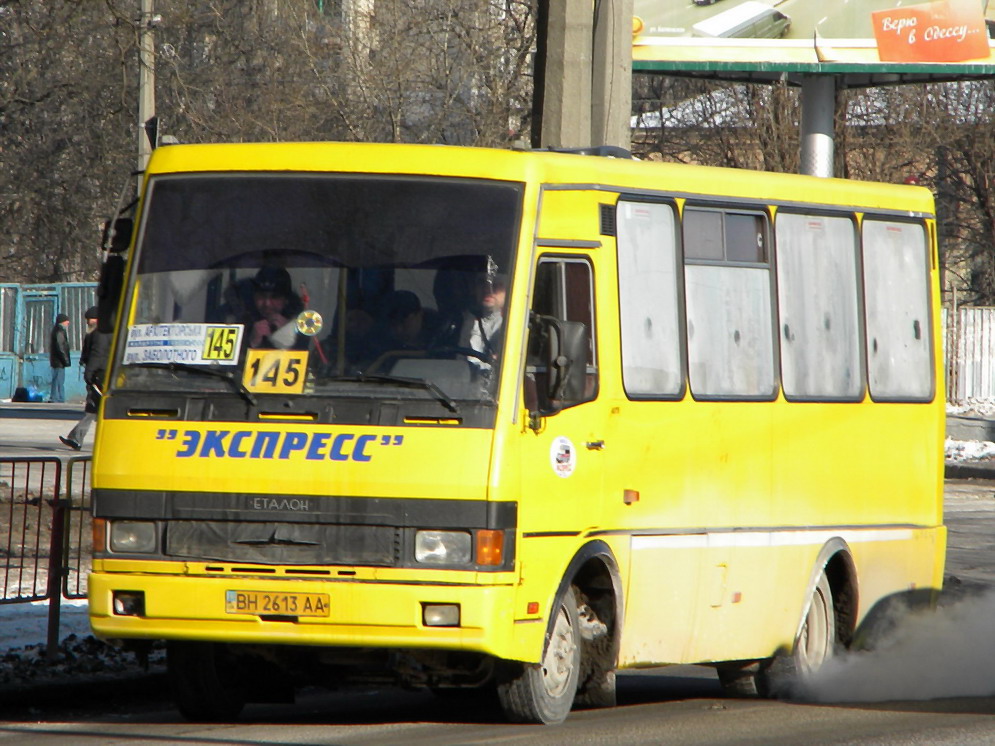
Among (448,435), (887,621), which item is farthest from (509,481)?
(887,621)

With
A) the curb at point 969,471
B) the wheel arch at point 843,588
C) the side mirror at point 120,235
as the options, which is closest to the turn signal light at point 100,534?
the side mirror at point 120,235

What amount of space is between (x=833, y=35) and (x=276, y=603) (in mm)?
20191

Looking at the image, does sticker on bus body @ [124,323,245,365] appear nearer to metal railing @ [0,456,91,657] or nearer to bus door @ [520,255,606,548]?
bus door @ [520,255,606,548]

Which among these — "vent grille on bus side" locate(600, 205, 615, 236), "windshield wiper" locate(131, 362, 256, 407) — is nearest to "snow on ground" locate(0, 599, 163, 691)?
"windshield wiper" locate(131, 362, 256, 407)

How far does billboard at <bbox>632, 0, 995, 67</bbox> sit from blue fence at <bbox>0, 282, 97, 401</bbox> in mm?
14672

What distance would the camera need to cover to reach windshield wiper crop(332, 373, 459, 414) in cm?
751

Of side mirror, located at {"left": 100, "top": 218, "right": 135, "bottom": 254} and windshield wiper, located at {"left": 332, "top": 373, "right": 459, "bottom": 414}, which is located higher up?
side mirror, located at {"left": 100, "top": 218, "right": 135, "bottom": 254}

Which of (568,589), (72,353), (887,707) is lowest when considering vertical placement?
(887,707)

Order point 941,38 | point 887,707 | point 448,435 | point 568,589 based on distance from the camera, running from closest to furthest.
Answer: point 448,435 < point 568,589 < point 887,707 < point 941,38

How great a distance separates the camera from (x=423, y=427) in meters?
7.48

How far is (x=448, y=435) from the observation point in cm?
747

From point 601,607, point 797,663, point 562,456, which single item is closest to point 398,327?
point 562,456

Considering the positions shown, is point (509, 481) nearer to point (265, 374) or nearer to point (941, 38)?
point (265, 374)

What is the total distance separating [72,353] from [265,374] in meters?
30.2
